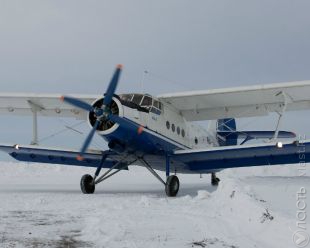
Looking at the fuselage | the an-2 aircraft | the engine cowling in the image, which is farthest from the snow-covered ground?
the an-2 aircraft

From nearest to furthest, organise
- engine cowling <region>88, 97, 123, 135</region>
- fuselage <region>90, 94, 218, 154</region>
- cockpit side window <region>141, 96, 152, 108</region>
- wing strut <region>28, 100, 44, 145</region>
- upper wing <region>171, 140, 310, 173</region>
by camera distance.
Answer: engine cowling <region>88, 97, 123, 135</region>
fuselage <region>90, 94, 218, 154</region>
upper wing <region>171, 140, 310, 173</region>
cockpit side window <region>141, 96, 152, 108</region>
wing strut <region>28, 100, 44, 145</region>

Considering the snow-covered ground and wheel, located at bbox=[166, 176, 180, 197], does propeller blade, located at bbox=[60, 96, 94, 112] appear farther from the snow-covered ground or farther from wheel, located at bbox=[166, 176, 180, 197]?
wheel, located at bbox=[166, 176, 180, 197]

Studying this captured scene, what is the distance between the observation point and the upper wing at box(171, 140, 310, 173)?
44.1 ft

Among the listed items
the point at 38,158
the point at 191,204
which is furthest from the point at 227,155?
the point at 38,158

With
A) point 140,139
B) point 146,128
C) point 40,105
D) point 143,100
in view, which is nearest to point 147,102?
point 143,100

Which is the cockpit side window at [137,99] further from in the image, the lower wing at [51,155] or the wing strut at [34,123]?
the wing strut at [34,123]

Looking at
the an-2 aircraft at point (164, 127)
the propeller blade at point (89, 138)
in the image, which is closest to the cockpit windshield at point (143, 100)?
the an-2 aircraft at point (164, 127)

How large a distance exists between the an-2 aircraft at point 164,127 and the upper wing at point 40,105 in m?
0.04

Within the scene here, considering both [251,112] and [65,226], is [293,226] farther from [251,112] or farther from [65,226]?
[251,112]

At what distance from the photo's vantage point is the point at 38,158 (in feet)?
51.0

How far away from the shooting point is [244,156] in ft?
46.6

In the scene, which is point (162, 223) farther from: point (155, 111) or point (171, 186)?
point (155, 111)

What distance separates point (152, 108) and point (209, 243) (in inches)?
339

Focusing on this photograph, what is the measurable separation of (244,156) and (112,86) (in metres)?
5.34
